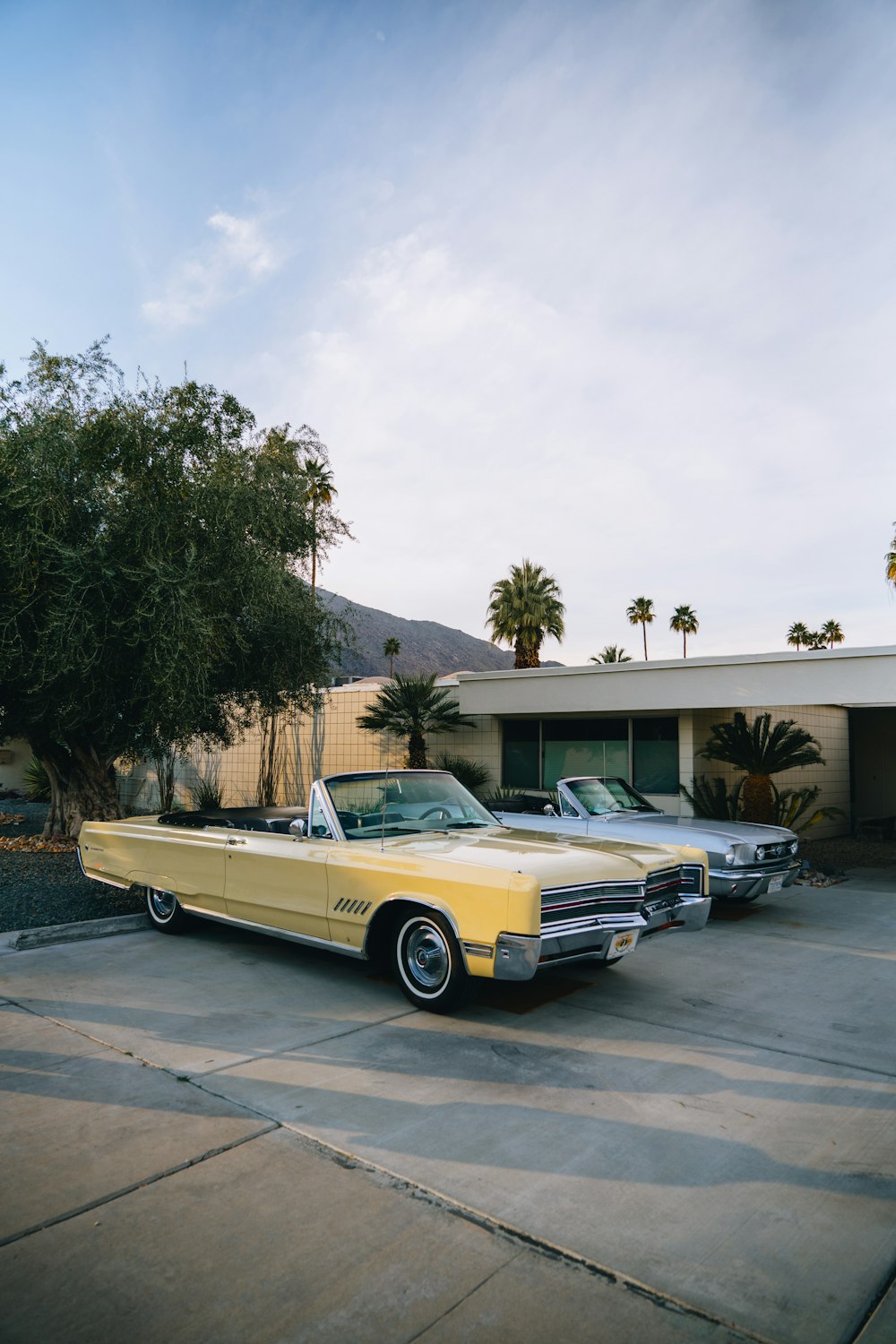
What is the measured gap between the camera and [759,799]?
12672 millimetres

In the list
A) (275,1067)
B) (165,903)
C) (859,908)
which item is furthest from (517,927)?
(859,908)

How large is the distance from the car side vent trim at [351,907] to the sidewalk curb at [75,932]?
313 centimetres

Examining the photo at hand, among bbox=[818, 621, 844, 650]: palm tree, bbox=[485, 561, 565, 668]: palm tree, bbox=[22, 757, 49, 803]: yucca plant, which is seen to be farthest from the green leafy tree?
bbox=[818, 621, 844, 650]: palm tree

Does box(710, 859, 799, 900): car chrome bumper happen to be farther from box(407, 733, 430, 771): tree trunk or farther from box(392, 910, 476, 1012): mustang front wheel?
box(407, 733, 430, 771): tree trunk

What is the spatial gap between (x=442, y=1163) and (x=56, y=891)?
7.15 m

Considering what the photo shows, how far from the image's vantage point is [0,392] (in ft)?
36.8

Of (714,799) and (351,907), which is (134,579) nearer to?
(351,907)

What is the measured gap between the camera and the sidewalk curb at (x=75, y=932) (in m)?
7.00

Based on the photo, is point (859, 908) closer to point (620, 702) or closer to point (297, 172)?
point (620, 702)

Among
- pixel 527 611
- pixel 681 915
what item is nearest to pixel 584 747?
pixel 681 915

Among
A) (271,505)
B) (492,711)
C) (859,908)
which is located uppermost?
(271,505)

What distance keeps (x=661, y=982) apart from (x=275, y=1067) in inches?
127

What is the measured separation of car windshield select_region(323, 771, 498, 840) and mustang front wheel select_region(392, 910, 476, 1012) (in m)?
0.85

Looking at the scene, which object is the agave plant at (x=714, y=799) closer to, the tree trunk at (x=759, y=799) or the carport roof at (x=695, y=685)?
the tree trunk at (x=759, y=799)
